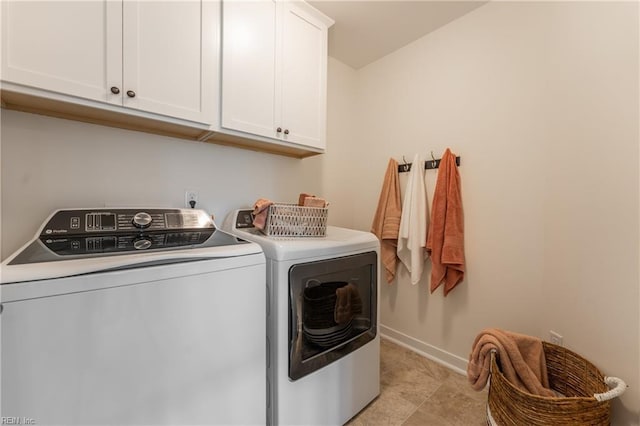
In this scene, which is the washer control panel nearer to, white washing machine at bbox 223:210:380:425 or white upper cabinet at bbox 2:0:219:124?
white washing machine at bbox 223:210:380:425

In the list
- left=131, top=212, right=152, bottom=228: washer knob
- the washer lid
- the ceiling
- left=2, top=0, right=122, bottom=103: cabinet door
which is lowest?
the washer lid

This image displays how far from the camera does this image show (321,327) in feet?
4.20

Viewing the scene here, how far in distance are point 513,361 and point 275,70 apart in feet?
6.52

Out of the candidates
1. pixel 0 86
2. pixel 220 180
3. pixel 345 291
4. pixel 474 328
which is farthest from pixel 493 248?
pixel 0 86

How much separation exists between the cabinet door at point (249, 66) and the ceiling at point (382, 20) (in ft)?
1.57

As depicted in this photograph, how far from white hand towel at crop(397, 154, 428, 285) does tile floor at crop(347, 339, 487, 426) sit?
63 centimetres

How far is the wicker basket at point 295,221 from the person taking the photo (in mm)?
1374

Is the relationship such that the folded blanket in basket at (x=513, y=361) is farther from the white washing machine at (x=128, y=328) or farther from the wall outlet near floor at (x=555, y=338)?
the white washing machine at (x=128, y=328)

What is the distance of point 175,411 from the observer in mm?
873

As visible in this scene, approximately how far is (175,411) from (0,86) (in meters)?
1.28

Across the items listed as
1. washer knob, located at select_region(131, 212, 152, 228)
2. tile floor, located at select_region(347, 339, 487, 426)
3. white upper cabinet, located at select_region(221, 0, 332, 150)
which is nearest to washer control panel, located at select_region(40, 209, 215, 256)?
washer knob, located at select_region(131, 212, 152, 228)

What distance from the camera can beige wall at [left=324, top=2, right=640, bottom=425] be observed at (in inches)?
43.5

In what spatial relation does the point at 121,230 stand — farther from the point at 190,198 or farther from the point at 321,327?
the point at 321,327

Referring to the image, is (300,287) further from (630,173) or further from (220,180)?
(630,173)
